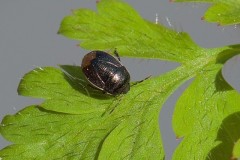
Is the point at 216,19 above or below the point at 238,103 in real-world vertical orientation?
above

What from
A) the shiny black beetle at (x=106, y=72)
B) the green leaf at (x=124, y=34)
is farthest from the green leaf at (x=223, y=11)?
the shiny black beetle at (x=106, y=72)

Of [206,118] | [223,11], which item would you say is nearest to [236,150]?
[206,118]

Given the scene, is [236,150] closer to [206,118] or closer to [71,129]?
[206,118]

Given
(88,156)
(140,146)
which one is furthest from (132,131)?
(88,156)

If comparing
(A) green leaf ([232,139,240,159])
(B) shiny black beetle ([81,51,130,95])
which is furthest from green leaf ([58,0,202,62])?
(A) green leaf ([232,139,240,159])

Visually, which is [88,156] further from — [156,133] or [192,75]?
[192,75]

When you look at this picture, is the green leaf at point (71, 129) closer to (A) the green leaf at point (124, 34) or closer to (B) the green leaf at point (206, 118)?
(B) the green leaf at point (206, 118)
